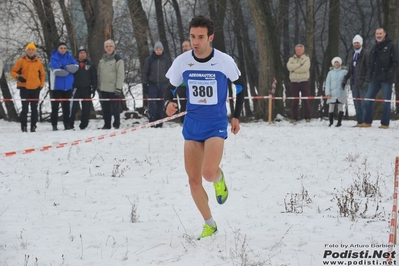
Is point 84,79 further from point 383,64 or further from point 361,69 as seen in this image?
point 383,64

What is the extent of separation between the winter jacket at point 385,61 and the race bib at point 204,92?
8996mm

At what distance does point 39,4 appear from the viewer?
2036cm

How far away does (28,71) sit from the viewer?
13453 mm

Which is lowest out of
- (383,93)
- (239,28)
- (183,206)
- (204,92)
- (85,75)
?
(183,206)

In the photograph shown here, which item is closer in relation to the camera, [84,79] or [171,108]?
[171,108]

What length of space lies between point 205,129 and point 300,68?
1061cm

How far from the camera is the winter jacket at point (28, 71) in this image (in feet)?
44.2

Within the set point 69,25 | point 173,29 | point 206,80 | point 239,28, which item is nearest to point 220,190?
point 206,80

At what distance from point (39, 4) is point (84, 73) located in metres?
7.25

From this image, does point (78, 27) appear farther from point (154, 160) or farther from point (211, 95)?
point (211, 95)

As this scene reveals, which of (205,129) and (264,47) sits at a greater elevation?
(264,47)

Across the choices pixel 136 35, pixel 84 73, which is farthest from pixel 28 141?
pixel 136 35

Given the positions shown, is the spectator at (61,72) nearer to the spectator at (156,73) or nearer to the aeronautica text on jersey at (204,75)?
the spectator at (156,73)

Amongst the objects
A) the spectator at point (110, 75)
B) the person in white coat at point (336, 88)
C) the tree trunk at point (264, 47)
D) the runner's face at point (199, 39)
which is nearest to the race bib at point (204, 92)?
the runner's face at point (199, 39)
